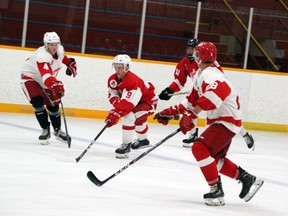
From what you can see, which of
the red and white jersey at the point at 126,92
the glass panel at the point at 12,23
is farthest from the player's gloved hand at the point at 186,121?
the glass panel at the point at 12,23

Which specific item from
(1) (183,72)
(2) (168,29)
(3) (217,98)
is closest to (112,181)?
(3) (217,98)

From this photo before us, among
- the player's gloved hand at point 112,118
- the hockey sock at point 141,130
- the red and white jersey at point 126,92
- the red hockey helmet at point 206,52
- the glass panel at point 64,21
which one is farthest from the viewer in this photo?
the glass panel at point 64,21

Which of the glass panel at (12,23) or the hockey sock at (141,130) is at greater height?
the glass panel at (12,23)

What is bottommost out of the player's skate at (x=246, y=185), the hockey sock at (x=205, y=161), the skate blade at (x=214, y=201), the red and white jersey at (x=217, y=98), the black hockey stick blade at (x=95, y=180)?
the black hockey stick blade at (x=95, y=180)

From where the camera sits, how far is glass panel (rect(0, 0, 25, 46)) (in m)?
9.92

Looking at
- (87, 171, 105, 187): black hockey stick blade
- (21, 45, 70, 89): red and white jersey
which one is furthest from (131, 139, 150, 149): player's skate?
(87, 171, 105, 187): black hockey stick blade

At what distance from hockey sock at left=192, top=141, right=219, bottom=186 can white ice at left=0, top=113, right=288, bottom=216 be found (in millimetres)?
193

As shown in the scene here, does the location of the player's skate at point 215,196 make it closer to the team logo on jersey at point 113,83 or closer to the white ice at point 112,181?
the white ice at point 112,181

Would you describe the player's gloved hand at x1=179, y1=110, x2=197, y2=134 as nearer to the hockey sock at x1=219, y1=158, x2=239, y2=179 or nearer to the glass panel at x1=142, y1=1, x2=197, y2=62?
the hockey sock at x1=219, y1=158, x2=239, y2=179

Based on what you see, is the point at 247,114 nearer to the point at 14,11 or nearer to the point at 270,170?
the point at 14,11

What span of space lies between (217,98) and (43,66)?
8.68ft

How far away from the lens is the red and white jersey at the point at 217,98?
4.58 metres

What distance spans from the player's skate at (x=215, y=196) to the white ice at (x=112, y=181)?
4cm

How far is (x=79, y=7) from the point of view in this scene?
10.3 meters
